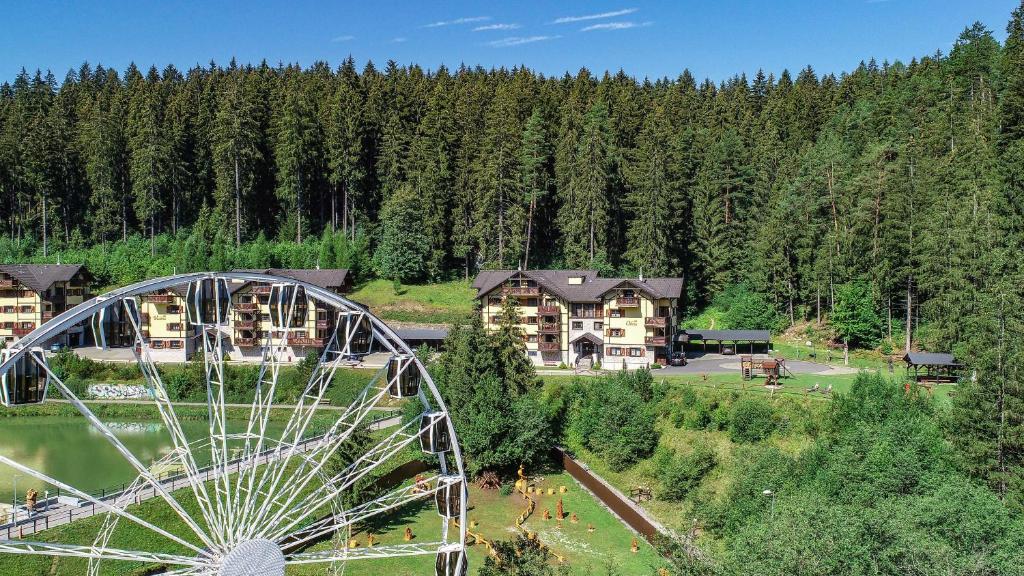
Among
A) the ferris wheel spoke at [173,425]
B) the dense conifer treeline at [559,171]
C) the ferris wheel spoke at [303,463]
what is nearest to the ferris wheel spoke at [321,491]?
the ferris wheel spoke at [303,463]

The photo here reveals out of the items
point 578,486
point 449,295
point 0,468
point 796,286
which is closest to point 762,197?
point 796,286

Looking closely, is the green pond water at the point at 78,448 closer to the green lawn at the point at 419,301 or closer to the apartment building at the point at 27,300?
the apartment building at the point at 27,300

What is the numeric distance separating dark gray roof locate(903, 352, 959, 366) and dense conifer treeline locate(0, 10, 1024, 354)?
19.7 feet

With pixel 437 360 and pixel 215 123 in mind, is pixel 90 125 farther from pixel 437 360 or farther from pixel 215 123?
pixel 437 360

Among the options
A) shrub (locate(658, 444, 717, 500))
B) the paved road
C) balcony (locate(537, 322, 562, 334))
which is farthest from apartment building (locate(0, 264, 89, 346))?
shrub (locate(658, 444, 717, 500))

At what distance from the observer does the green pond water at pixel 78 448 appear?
41844 millimetres

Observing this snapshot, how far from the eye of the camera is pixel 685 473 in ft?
129

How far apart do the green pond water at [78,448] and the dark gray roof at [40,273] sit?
685 inches

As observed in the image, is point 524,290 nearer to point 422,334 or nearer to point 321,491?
point 422,334

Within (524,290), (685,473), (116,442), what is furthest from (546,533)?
(524,290)

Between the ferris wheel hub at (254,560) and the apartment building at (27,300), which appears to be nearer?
the ferris wheel hub at (254,560)

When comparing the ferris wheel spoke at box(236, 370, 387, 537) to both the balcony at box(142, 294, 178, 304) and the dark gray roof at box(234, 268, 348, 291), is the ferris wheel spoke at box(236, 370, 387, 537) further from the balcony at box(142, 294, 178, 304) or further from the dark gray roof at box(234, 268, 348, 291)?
the dark gray roof at box(234, 268, 348, 291)

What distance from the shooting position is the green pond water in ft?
137

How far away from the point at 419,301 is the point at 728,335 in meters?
27.3
